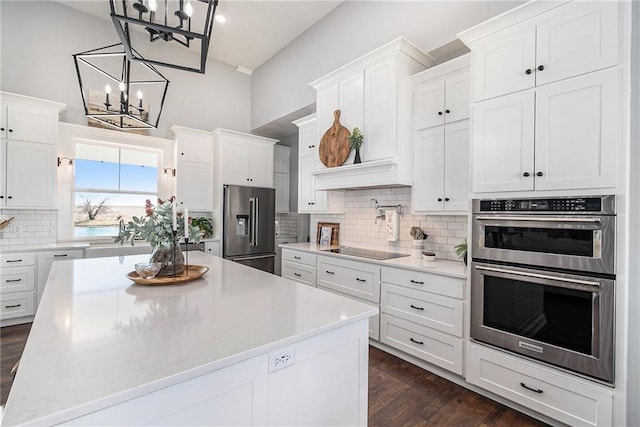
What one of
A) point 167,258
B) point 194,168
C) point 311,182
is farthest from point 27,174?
point 311,182

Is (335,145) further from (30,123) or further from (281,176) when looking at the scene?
(30,123)

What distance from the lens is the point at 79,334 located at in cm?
106

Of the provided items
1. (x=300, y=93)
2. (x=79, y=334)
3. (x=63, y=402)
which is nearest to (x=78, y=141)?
(x=300, y=93)

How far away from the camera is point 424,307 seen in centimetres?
257

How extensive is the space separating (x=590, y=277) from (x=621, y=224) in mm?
325

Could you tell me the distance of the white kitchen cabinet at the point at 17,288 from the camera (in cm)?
337

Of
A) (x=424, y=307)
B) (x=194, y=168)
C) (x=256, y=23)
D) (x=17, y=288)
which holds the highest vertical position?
(x=256, y=23)

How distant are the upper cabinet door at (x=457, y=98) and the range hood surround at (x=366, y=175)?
2.03ft

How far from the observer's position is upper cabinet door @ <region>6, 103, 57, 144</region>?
11.4 ft

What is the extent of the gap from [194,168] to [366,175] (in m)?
2.89

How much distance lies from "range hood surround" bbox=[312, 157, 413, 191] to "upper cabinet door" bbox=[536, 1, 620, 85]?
1.29 meters

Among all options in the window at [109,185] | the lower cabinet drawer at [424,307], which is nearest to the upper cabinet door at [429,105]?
the lower cabinet drawer at [424,307]

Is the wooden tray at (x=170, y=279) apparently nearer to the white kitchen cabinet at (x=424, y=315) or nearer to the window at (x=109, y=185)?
the white kitchen cabinet at (x=424, y=315)

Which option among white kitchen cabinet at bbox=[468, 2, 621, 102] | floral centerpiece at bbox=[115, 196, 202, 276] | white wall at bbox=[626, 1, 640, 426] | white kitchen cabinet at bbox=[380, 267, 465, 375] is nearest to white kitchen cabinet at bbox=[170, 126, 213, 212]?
floral centerpiece at bbox=[115, 196, 202, 276]
